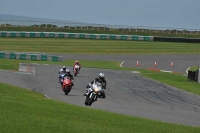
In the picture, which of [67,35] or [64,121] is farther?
[67,35]

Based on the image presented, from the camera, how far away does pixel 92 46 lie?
75.4m

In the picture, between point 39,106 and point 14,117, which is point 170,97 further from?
point 14,117

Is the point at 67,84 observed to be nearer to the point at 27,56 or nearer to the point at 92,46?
the point at 27,56

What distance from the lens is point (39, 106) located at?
15.7 meters

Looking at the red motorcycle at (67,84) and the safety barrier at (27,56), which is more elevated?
the red motorcycle at (67,84)

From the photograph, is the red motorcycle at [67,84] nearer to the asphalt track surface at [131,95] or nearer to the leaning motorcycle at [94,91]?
the asphalt track surface at [131,95]

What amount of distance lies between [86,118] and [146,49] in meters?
60.6

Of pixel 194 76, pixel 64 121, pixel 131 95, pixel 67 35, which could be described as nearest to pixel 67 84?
pixel 131 95

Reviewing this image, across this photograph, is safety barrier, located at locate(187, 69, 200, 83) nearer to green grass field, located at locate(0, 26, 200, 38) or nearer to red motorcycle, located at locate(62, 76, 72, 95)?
red motorcycle, located at locate(62, 76, 72, 95)

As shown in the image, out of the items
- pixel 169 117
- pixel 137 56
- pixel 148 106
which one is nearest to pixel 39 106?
pixel 169 117

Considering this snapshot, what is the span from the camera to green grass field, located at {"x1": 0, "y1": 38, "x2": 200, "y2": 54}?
226 ft

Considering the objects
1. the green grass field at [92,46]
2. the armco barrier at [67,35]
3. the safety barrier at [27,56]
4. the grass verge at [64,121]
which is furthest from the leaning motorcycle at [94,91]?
the armco barrier at [67,35]

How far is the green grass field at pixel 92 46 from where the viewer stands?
6900 centimetres

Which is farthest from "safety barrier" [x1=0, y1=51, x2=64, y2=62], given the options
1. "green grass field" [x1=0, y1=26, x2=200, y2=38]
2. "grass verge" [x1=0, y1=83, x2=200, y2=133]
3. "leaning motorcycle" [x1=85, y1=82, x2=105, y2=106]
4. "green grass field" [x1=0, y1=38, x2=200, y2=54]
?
"green grass field" [x1=0, y1=26, x2=200, y2=38]
